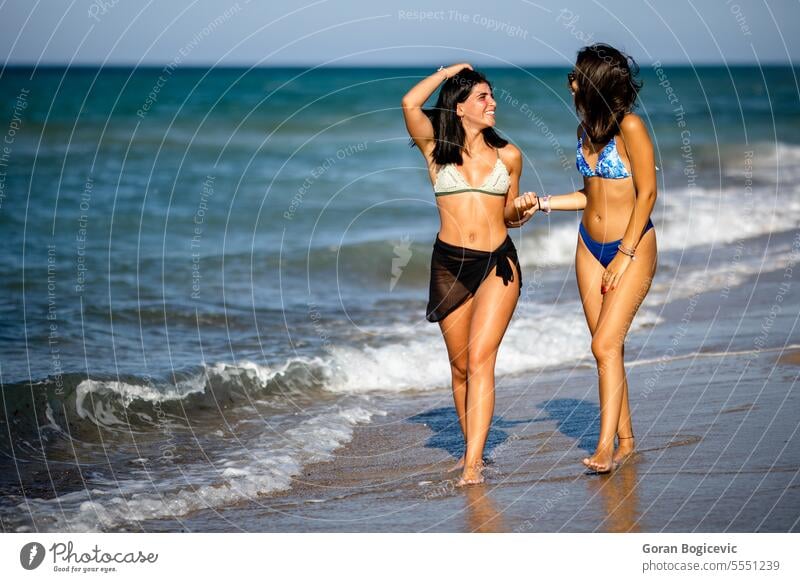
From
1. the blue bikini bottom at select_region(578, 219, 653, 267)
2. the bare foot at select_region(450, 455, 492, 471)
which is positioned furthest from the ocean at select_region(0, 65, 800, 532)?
the blue bikini bottom at select_region(578, 219, 653, 267)

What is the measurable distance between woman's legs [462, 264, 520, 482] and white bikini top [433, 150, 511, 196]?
0.53 meters

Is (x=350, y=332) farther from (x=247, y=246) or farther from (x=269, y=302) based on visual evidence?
(x=247, y=246)

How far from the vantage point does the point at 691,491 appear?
6418mm

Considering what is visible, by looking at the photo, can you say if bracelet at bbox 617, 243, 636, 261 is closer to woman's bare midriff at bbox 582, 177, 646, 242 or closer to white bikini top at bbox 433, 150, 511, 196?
woman's bare midriff at bbox 582, 177, 646, 242

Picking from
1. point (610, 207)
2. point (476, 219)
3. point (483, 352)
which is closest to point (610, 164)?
point (610, 207)

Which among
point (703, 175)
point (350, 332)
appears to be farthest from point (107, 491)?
point (703, 175)

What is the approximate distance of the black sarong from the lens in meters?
6.89

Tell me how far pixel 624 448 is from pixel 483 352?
127cm

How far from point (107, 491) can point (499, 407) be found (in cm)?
356

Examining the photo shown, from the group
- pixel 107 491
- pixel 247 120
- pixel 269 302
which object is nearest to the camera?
pixel 107 491

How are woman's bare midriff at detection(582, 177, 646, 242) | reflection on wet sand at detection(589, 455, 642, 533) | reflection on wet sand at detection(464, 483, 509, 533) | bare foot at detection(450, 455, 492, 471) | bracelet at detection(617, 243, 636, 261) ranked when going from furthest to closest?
bare foot at detection(450, 455, 492, 471)
woman's bare midriff at detection(582, 177, 646, 242)
bracelet at detection(617, 243, 636, 261)
reflection on wet sand at detection(464, 483, 509, 533)
reflection on wet sand at detection(589, 455, 642, 533)

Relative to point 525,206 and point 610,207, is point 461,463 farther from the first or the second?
point 610,207

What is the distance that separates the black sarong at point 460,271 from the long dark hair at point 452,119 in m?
0.57

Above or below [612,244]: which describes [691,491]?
below
